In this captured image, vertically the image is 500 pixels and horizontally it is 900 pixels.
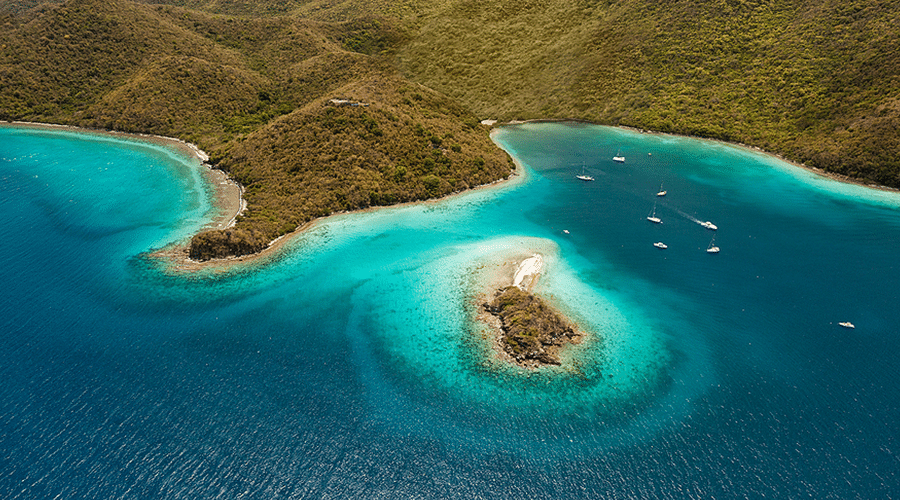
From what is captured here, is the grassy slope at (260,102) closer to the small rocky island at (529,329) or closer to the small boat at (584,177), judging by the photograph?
the small boat at (584,177)

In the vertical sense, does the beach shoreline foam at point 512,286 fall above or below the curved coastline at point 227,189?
below

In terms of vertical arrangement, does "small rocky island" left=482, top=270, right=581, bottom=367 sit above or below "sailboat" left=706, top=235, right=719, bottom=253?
below

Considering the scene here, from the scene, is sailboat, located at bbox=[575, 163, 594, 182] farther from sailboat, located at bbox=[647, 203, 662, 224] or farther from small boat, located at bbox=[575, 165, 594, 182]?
sailboat, located at bbox=[647, 203, 662, 224]

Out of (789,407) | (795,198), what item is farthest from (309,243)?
(795,198)

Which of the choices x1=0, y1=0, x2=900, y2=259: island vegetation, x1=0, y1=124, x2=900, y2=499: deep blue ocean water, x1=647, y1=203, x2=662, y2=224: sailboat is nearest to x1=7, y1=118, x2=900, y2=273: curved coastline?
x1=0, y1=0, x2=900, y2=259: island vegetation

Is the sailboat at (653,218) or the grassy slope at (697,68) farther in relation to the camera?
the grassy slope at (697,68)

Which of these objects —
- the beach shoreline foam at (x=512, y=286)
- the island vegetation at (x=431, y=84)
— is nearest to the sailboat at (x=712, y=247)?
the beach shoreline foam at (x=512, y=286)
